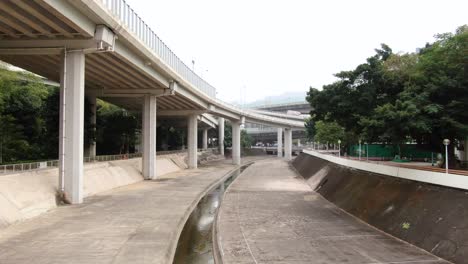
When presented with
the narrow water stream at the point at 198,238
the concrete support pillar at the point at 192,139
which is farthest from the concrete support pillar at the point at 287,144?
the narrow water stream at the point at 198,238

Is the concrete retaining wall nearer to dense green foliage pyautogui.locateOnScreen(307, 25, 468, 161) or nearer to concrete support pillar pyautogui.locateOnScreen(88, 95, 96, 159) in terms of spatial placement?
concrete support pillar pyautogui.locateOnScreen(88, 95, 96, 159)

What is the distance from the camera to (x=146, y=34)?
37312mm

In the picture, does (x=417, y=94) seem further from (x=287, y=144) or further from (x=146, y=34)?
(x=287, y=144)

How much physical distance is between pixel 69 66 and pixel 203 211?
1411 centimetres

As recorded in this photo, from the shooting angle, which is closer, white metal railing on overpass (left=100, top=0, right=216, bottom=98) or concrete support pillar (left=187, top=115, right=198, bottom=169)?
white metal railing on overpass (left=100, top=0, right=216, bottom=98)

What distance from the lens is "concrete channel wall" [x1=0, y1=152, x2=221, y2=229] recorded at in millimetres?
22036

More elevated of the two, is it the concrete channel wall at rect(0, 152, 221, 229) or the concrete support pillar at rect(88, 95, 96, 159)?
the concrete support pillar at rect(88, 95, 96, 159)

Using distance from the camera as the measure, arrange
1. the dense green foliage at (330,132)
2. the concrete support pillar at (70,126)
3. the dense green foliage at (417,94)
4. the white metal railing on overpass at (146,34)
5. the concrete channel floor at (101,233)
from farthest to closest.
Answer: the dense green foliage at (330,132), the white metal railing on overpass at (146,34), the concrete support pillar at (70,126), the dense green foliage at (417,94), the concrete channel floor at (101,233)

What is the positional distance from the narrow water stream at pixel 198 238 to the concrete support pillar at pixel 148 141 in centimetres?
1796

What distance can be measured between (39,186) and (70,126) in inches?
173

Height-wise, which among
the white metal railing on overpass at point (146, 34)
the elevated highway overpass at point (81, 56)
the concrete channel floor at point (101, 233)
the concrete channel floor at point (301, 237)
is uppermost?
the white metal railing on overpass at point (146, 34)

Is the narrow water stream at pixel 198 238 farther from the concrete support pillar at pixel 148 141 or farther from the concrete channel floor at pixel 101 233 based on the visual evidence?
the concrete support pillar at pixel 148 141

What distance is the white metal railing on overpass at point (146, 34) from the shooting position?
3017 cm

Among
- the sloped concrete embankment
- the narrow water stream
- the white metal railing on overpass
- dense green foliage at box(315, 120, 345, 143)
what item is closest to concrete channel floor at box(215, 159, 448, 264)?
the sloped concrete embankment
